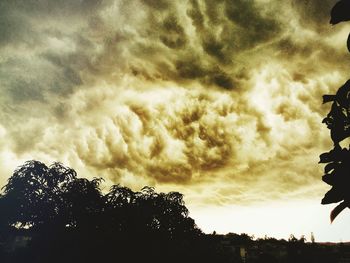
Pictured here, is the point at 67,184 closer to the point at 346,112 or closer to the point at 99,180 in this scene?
the point at 99,180

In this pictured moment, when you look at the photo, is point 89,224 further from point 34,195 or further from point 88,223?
point 34,195

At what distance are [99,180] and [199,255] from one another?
320 inches

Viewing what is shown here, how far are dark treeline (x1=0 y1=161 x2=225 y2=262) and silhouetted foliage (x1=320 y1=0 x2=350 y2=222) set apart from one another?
1732 centimetres

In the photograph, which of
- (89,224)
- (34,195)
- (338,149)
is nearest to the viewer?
(338,149)

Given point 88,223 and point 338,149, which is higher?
point 88,223

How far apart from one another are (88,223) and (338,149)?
18.6 metres

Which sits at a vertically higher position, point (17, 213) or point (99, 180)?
point (99, 180)

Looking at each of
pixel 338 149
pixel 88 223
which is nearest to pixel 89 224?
pixel 88 223

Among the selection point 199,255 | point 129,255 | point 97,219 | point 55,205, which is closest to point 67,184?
point 55,205

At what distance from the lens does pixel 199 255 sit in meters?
19.7

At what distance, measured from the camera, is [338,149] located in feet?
6.97

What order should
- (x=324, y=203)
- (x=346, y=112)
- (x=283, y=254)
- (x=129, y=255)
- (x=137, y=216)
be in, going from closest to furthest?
(x=324, y=203) → (x=346, y=112) → (x=129, y=255) → (x=137, y=216) → (x=283, y=254)

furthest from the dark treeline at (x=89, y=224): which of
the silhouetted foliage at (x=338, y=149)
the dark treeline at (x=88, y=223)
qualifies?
the silhouetted foliage at (x=338, y=149)

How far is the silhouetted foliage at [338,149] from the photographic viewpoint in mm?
1935
